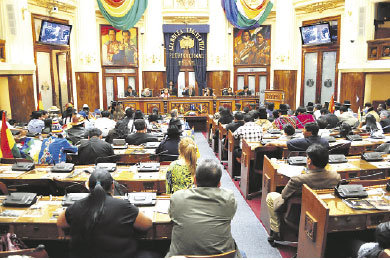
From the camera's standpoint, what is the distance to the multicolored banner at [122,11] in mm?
15078

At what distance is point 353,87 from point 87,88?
35.6 feet

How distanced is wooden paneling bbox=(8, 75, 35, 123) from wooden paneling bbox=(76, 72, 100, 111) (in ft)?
10.7

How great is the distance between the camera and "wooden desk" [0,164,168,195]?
4293mm

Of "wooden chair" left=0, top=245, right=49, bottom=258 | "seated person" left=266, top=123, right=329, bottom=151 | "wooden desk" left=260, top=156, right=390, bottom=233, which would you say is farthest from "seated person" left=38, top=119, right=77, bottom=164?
"seated person" left=266, top=123, right=329, bottom=151

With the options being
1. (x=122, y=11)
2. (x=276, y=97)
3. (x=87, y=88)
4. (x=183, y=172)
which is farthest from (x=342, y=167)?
(x=122, y=11)

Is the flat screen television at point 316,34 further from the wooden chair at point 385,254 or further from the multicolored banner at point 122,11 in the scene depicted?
the wooden chair at point 385,254

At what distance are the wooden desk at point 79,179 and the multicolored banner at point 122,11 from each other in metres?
11.9

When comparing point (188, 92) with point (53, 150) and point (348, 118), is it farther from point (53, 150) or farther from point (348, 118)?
point (53, 150)

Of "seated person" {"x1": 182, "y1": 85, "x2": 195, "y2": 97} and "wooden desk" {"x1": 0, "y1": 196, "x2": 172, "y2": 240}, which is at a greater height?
"seated person" {"x1": 182, "y1": 85, "x2": 195, "y2": 97}

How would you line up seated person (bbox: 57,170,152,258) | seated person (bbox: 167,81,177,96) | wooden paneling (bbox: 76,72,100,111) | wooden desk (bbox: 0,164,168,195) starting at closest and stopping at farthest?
seated person (bbox: 57,170,152,258)
wooden desk (bbox: 0,164,168,195)
wooden paneling (bbox: 76,72,100,111)
seated person (bbox: 167,81,177,96)

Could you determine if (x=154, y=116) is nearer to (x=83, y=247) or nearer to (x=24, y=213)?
(x=24, y=213)

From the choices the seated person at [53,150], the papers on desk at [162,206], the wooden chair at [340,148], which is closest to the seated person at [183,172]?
the papers on desk at [162,206]

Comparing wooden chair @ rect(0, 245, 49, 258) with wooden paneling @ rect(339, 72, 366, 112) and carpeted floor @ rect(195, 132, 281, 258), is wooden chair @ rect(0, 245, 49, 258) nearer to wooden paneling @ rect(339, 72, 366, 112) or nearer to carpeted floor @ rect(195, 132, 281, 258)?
carpeted floor @ rect(195, 132, 281, 258)

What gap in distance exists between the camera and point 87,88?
1487 centimetres
